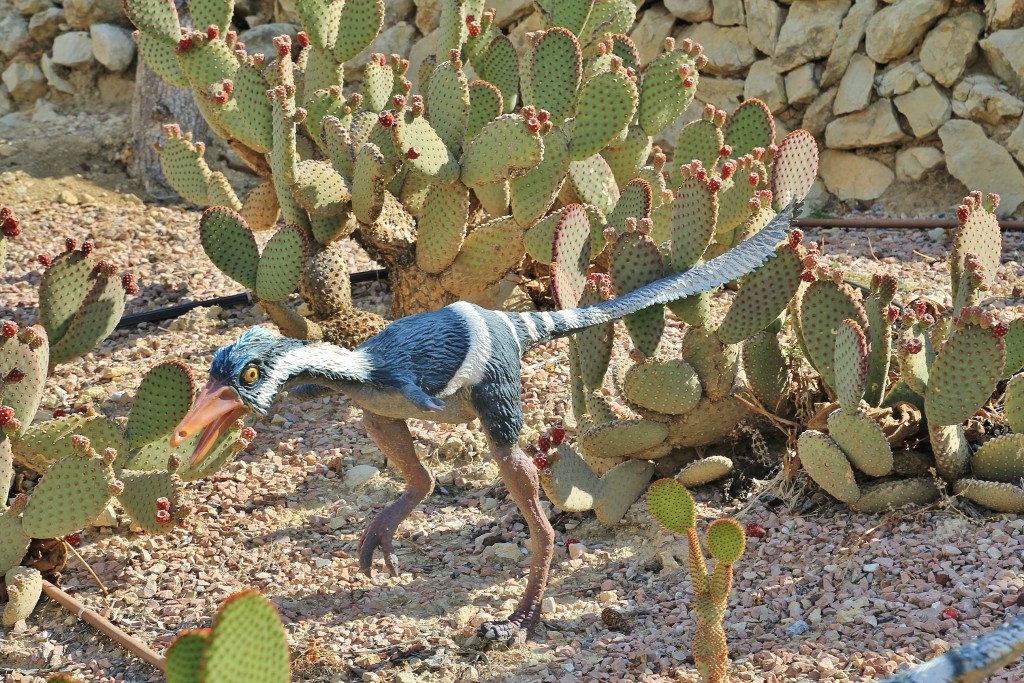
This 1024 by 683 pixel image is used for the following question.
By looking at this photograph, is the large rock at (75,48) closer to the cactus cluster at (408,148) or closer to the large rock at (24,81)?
the large rock at (24,81)

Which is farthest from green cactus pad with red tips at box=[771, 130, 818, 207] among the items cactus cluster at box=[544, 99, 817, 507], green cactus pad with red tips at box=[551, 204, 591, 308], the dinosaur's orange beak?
the dinosaur's orange beak

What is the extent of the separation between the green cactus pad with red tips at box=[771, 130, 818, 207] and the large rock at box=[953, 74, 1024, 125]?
210 cm

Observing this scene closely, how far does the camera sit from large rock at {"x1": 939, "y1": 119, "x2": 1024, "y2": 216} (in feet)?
18.6

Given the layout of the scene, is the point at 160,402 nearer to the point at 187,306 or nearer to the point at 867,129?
the point at 187,306

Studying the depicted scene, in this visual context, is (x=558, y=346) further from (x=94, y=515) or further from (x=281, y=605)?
(x=94, y=515)

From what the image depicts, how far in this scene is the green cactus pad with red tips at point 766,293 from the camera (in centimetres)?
351

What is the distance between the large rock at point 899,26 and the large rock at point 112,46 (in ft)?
15.2

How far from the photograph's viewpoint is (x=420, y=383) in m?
2.81

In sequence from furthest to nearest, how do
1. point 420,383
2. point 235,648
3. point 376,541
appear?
point 376,541
point 420,383
point 235,648

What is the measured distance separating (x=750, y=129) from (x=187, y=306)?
253 centimetres

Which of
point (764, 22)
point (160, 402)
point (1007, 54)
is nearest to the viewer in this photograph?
point (160, 402)

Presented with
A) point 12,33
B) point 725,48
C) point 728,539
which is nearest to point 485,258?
point 728,539

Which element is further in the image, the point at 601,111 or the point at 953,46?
the point at 953,46

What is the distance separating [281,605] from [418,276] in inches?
61.3
